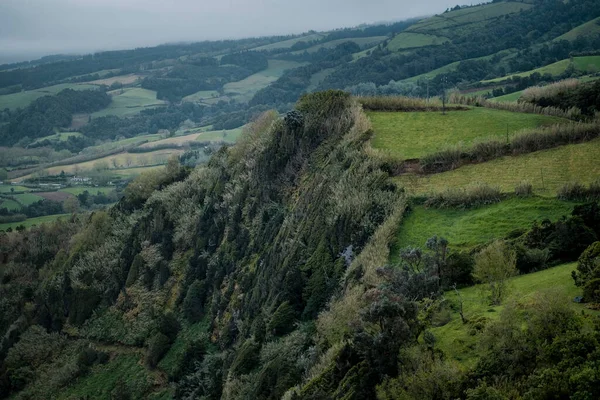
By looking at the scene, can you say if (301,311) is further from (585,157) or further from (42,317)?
(42,317)

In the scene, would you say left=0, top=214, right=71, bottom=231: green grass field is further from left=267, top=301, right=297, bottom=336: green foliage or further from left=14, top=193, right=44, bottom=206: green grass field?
left=267, top=301, right=297, bottom=336: green foliage

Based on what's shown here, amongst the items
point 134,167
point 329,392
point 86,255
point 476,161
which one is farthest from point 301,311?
point 134,167

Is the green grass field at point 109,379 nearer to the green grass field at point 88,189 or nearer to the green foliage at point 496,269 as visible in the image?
the green foliage at point 496,269

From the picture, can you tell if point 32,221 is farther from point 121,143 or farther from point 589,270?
point 589,270

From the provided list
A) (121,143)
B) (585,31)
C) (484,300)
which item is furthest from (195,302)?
(121,143)

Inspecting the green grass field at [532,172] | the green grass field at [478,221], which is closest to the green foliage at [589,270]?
the green grass field at [478,221]
